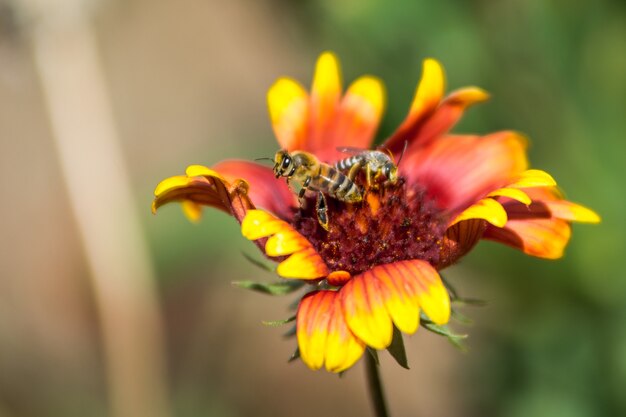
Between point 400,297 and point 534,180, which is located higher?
point 534,180

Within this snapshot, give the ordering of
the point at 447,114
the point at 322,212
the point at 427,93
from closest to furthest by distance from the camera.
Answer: the point at 322,212, the point at 427,93, the point at 447,114

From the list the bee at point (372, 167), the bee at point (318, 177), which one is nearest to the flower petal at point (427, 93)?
the bee at point (372, 167)

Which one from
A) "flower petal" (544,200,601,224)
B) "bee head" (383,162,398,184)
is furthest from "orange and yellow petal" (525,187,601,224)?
"bee head" (383,162,398,184)

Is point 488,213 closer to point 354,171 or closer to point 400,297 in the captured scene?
point 400,297

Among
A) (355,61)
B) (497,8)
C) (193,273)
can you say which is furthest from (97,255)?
(497,8)

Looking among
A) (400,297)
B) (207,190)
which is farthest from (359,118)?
(400,297)

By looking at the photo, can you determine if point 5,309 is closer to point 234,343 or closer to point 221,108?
point 234,343

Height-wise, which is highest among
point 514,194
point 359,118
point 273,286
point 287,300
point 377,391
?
point 359,118
